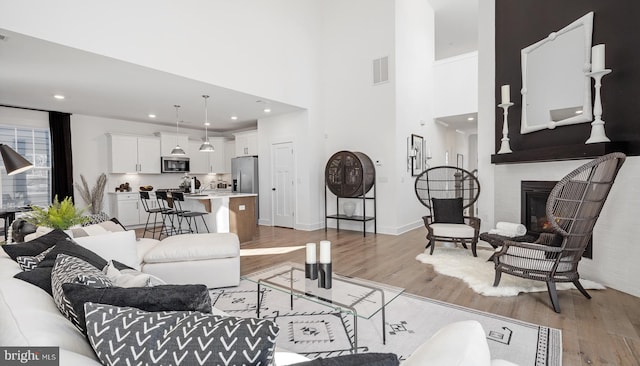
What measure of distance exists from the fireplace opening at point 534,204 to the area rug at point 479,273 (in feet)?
2.16

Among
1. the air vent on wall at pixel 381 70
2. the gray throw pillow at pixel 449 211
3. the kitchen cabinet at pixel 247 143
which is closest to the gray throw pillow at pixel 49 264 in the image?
the gray throw pillow at pixel 449 211

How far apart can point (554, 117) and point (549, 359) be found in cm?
290

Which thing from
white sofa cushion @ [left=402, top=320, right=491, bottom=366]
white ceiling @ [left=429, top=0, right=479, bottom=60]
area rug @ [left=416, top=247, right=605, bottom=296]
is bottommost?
area rug @ [left=416, top=247, right=605, bottom=296]

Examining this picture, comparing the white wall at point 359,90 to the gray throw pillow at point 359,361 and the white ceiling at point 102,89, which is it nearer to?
the white ceiling at point 102,89

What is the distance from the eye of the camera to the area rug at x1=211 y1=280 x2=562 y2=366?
197cm

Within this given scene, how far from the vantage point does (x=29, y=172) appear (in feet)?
20.2

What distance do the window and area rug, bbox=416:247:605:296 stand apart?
24.7ft

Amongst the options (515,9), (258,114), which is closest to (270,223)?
(258,114)

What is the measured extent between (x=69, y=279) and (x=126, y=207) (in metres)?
6.90

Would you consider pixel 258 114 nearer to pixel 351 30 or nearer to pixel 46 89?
pixel 351 30

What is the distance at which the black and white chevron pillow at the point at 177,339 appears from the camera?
0.72m

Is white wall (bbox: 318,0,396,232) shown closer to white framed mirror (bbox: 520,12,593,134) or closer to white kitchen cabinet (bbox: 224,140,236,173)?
white framed mirror (bbox: 520,12,593,134)

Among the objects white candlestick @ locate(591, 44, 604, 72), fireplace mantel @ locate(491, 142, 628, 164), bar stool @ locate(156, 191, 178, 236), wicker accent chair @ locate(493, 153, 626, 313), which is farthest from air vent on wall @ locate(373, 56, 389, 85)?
bar stool @ locate(156, 191, 178, 236)

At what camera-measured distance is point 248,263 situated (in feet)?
13.2
